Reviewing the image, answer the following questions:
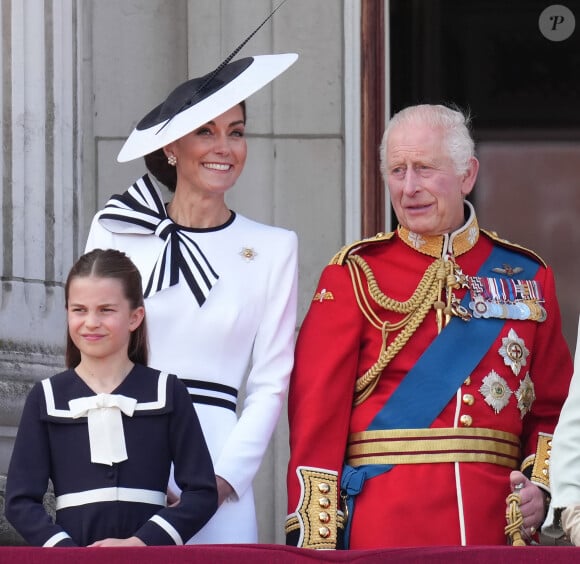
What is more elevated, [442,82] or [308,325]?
[442,82]

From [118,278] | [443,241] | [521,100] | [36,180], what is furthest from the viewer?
[521,100]

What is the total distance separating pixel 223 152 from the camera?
174 inches

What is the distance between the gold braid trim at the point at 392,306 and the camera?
4367 mm

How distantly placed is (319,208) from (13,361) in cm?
126

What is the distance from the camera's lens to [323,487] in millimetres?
4223

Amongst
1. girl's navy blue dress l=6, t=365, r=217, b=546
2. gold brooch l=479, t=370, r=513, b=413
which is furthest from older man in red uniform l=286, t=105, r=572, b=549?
girl's navy blue dress l=6, t=365, r=217, b=546

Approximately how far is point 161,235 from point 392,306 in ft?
1.87

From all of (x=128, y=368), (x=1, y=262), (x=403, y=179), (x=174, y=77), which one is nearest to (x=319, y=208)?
(x=174, y=77)

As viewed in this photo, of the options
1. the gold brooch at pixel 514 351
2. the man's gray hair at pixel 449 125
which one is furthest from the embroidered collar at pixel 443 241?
the gold brooch at pixel 514 351

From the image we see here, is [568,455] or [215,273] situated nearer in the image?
[568,455]

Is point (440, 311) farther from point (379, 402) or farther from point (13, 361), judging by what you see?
point (13, 361)

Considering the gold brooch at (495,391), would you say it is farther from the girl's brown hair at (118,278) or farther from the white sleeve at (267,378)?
the girl's brown hair at (118,278)

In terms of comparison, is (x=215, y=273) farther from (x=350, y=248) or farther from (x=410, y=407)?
(x=410, y=407)

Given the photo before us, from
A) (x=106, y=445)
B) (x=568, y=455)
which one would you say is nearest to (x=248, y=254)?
(x=106, y=445)
